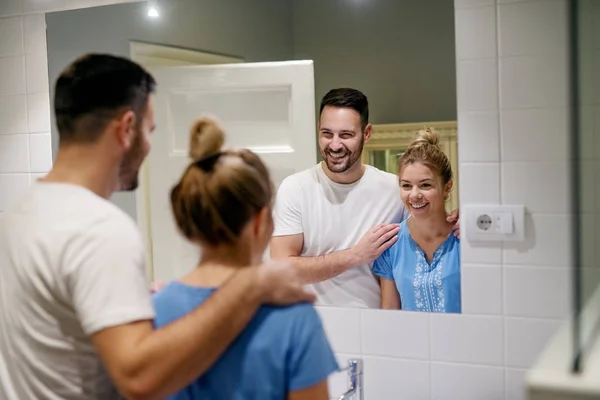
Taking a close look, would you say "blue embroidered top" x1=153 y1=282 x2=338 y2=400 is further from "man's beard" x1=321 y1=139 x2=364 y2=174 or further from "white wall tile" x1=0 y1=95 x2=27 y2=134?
"white wall tile" x1=0 y1=95 x2=27 y2=134

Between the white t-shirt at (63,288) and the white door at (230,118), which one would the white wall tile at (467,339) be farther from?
the white t-shirt at (63,288)

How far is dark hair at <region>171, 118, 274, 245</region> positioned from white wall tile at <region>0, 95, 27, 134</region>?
3.64 ft

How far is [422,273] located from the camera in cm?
160

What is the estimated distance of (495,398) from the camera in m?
1.55

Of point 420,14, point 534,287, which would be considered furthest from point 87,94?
point 534,287

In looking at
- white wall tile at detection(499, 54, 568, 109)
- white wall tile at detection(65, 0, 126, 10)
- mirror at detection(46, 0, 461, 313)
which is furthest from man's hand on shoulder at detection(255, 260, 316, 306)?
white wall tile at detection(65, 0, 126, 10)

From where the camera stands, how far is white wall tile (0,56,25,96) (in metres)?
1.99

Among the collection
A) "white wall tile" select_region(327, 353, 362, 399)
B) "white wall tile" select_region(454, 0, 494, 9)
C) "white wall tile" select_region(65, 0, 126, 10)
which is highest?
"white wall tile" select_region(65, 0, 126, 10)

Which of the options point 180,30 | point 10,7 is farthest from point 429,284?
point 10,7

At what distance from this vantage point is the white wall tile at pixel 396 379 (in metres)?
1.62

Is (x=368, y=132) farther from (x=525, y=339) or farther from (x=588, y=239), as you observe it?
(x=588, y=239)

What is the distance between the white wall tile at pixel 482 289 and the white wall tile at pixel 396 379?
0.18 meters

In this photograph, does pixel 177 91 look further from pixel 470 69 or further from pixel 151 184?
pixel 470 69

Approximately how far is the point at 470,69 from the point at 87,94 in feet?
2.61
